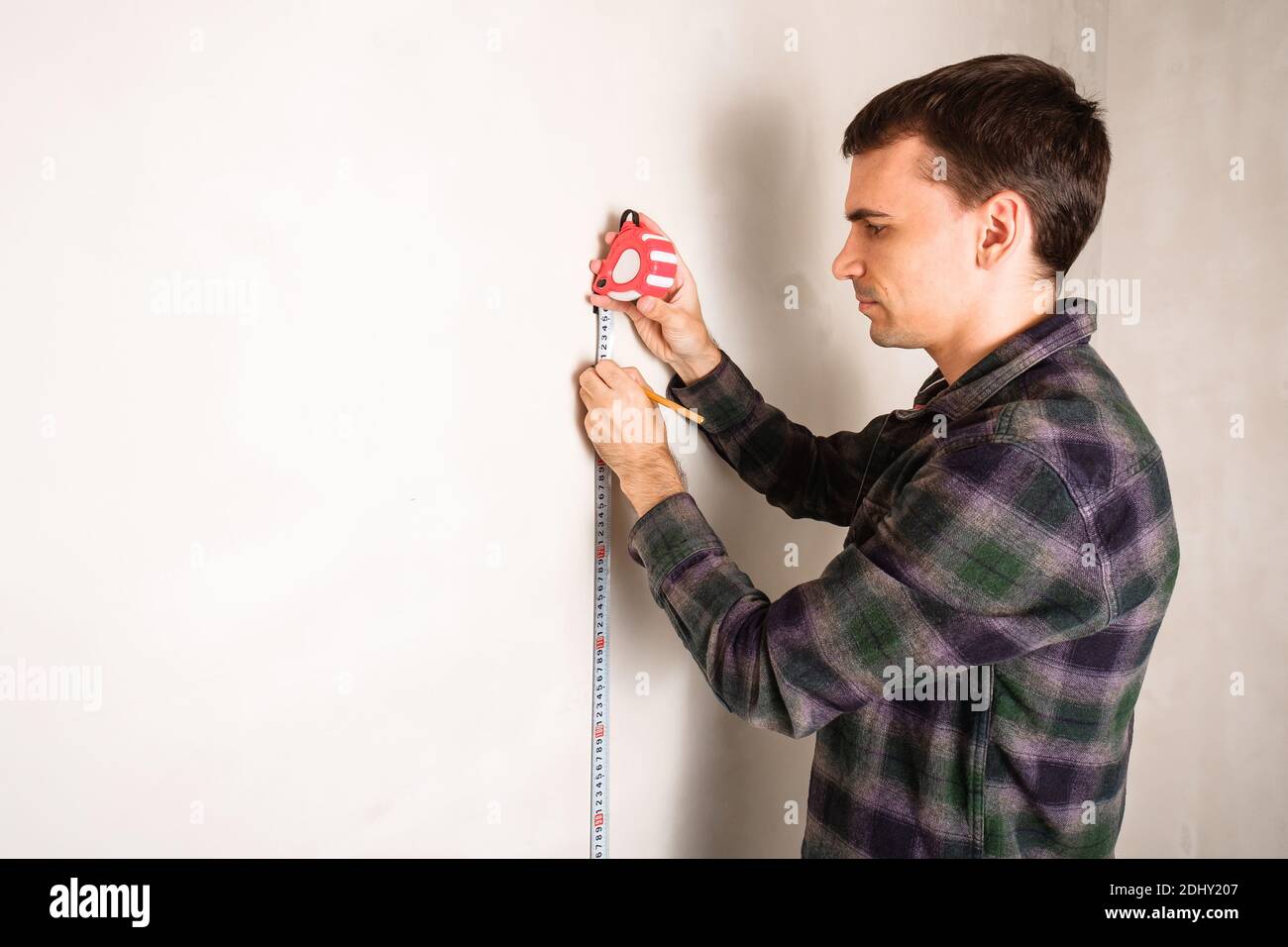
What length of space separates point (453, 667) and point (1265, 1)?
7.64 feet

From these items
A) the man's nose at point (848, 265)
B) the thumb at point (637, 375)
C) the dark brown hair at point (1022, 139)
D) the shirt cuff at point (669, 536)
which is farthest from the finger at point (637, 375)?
the dark brown hair at point (1022, 139)

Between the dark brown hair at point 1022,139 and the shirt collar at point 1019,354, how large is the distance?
0.09 metres

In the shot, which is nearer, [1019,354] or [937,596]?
[937,596]

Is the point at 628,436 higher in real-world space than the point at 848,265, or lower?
lower

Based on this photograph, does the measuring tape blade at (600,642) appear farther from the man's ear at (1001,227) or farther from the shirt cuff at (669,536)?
the man's ear at (1001,227)

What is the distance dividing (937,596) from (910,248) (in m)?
0.49

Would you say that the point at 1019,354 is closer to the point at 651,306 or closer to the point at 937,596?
the point at 937,596

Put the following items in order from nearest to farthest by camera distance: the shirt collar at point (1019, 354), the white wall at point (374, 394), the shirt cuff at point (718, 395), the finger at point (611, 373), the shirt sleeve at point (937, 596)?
the white wall at point (374, 394) < the shirt sleeve at point (937, 596) < the shirt collar at point (1019, 354) < the finger at point (611, 373) < the shirt cuff at point (718, 395)

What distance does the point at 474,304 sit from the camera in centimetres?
108

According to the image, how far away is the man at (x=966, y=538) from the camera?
1.00 metres

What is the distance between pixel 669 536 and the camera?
116cm

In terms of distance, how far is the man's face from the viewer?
1177mm

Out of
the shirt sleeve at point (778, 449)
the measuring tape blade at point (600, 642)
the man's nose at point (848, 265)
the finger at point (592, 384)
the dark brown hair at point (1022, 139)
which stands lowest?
the measuring tape blade at point (600, 642)

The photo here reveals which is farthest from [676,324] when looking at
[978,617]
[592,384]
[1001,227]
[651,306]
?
[978,617]
